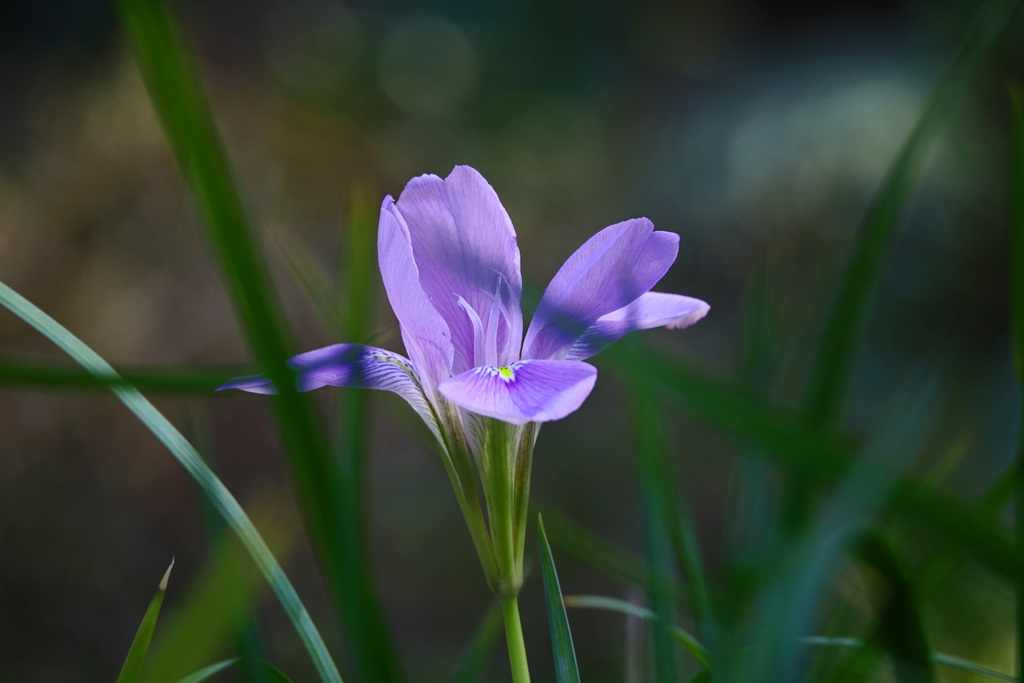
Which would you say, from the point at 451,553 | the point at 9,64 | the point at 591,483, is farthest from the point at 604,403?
the point at 9,64

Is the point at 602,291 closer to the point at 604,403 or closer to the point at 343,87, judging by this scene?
the point at 604,403

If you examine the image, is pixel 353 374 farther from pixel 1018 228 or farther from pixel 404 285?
pixel 1018 228

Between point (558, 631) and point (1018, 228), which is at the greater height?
point (1018, 228)

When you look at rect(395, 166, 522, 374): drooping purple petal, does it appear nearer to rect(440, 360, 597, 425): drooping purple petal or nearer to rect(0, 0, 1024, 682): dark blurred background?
rect(440, 360, 597, 425): drooping purple petal

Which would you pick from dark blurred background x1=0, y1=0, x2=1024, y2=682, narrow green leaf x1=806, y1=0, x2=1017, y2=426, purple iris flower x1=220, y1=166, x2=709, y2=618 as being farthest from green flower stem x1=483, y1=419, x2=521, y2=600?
dark blurred background x1=0, y1=0, x2=1024, y2=682

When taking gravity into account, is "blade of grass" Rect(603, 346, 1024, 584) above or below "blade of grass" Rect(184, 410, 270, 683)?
above

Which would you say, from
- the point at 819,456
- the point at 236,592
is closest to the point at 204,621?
the point at 236,592
